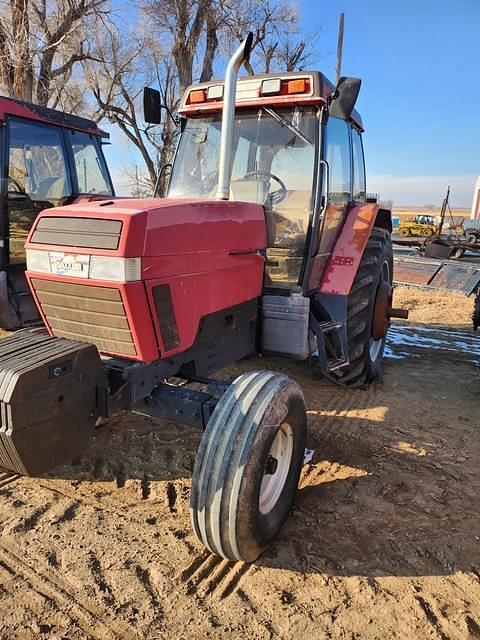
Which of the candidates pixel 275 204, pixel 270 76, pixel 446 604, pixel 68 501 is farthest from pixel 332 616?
pixel 270 76

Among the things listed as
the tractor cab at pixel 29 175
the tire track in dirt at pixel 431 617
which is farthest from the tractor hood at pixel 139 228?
the tractor cab at pixel 29 175

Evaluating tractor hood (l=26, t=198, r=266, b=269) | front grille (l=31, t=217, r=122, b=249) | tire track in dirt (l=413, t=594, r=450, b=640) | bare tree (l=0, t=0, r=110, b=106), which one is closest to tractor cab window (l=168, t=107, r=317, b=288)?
tractor hood (l=26, t=198, r=266, b=269)

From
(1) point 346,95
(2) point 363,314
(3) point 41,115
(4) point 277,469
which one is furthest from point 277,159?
(3) point 41,115

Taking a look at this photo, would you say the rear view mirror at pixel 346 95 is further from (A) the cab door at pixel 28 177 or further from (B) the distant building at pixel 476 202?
(B) the distant building at pixel 476 202

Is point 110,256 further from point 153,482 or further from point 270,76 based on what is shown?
point 270,76

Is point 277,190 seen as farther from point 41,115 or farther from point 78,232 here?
point 41,115

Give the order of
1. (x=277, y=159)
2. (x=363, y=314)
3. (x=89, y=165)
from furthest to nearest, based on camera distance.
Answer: (x=89, y=165), (x=363, y=314), (x=277, y=159)

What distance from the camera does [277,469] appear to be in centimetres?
257

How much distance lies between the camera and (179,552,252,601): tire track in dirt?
2147 millimetres

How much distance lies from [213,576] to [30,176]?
4.87 metres

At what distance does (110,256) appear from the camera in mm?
2191

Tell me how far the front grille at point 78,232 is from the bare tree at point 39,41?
10.9 m

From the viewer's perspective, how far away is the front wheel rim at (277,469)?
2418mm

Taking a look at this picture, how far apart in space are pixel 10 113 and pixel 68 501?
14.1ft
